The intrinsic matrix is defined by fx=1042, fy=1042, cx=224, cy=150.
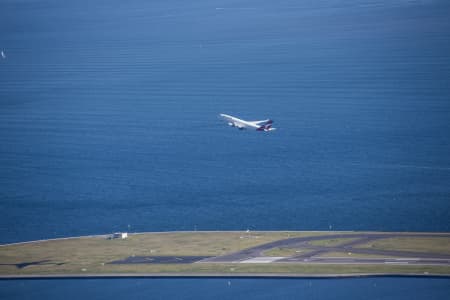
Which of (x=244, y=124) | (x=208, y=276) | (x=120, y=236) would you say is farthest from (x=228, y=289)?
(x=244, y=124)

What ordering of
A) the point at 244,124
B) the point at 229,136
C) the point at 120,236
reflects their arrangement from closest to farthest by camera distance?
the point at 120,236, the point at 244,124, the point at 229,136

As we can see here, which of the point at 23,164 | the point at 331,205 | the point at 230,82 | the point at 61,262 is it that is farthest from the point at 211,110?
the point at 61,262

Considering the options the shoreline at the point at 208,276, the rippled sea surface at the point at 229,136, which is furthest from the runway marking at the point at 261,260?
the rippled sea surface at the point at 229,136

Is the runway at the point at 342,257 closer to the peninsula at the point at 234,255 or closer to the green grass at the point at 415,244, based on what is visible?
the peninsula at the point at 234,255

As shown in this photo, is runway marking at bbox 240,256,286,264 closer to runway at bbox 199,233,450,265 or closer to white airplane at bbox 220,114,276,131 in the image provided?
runway at bbox 199,233,450,265

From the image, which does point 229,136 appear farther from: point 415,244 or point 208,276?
point 208,276

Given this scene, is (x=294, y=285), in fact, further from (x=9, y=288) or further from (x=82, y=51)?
(x=82, y=51)
